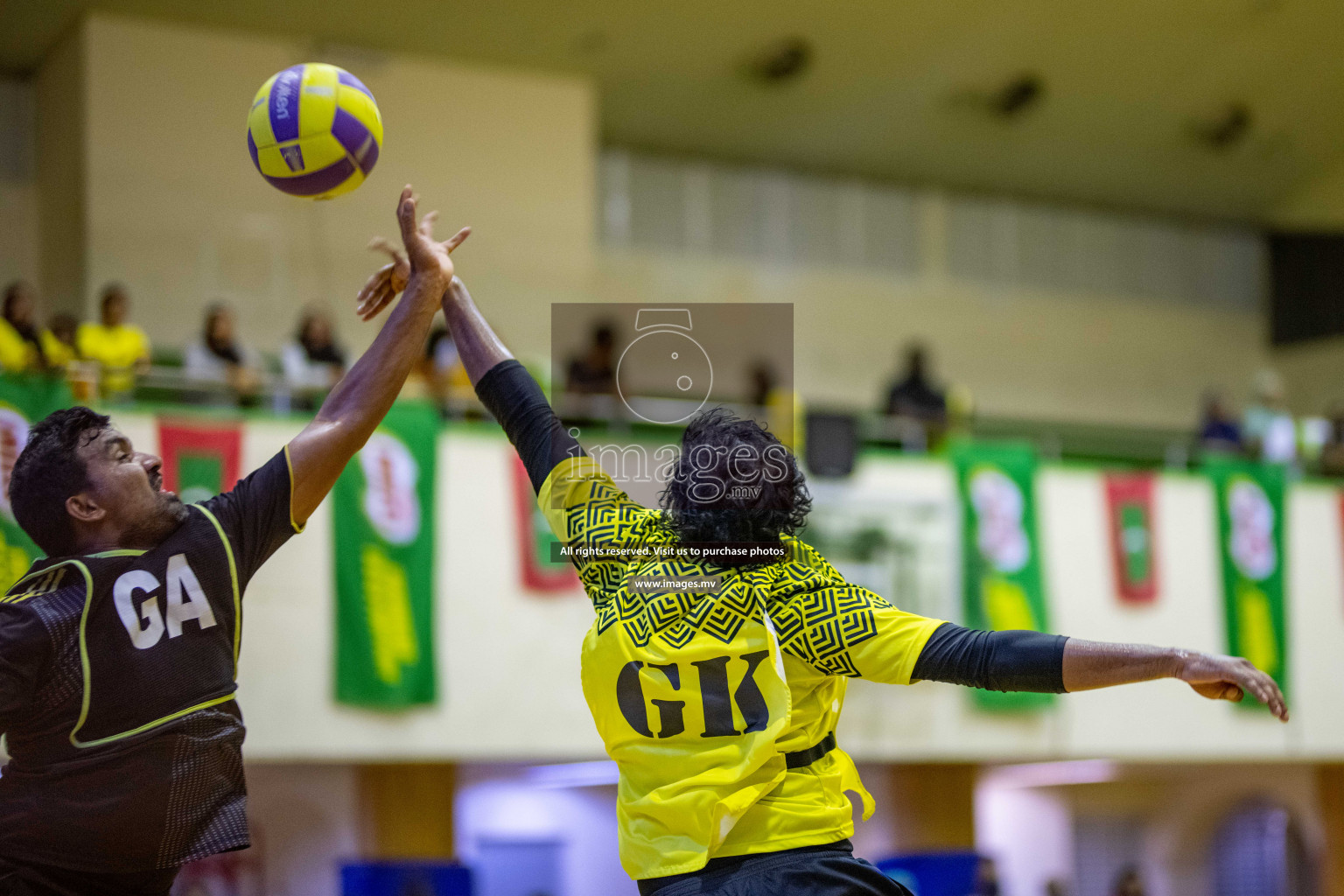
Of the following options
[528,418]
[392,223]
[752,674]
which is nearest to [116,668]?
[528,418]

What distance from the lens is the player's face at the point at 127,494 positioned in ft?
9.63

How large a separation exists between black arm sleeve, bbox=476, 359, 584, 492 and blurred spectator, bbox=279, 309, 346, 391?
680 centimetres

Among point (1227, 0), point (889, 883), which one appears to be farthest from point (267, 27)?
point (889, 883)

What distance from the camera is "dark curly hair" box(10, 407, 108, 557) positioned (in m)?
2.91

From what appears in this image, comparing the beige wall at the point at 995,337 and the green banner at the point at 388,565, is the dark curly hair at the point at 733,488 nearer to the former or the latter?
the green banner at the point at 388,565

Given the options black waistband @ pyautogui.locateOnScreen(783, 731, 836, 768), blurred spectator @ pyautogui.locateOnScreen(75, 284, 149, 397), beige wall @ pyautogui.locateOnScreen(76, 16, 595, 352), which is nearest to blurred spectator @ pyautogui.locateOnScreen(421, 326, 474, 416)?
blurred spectator @ pyautogui.locateOnScreen(75, 284, 149, 397)

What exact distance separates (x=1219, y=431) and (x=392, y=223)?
8160 millimetres

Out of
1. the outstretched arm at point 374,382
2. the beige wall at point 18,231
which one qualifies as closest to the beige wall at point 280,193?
the beige wall at point 18,231

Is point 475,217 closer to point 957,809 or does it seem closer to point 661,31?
point 661,31

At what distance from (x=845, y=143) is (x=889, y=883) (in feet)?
49.3

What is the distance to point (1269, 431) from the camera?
529 inches

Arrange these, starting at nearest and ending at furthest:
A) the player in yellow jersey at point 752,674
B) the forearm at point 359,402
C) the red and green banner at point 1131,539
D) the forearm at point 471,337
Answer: the player in yellow jersey at point 752,674
the forearm at point 359,402
the forearm at point 471,337
the red and green banner at point 1131,539

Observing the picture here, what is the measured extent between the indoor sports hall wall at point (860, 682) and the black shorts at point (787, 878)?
291 inches

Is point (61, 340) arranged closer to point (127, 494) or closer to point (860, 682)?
point (860, 682)
